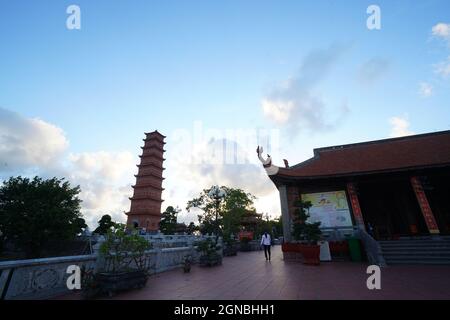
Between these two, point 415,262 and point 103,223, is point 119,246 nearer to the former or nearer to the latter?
point 415,262

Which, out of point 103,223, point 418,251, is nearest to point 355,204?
point 418,251

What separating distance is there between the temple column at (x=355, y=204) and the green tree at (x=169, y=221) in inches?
1500

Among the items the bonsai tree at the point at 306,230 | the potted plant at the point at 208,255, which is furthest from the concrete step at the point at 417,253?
the potted plant at the point at 208,255

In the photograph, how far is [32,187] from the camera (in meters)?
22.4

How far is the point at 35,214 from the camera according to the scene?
20516mm

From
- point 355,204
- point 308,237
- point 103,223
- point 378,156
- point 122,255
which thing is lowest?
point 122,255

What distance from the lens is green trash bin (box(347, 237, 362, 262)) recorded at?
33.5ft

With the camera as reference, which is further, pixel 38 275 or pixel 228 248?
pixel 228 248

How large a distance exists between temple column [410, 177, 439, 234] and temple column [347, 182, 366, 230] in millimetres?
2764

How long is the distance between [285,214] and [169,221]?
39.6 metres

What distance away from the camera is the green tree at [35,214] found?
20109 mm

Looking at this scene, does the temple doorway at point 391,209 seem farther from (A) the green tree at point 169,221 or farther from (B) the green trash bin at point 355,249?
(A) the green tree at point 169,221

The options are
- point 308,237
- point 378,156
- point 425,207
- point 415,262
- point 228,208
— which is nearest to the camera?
point 415,262
